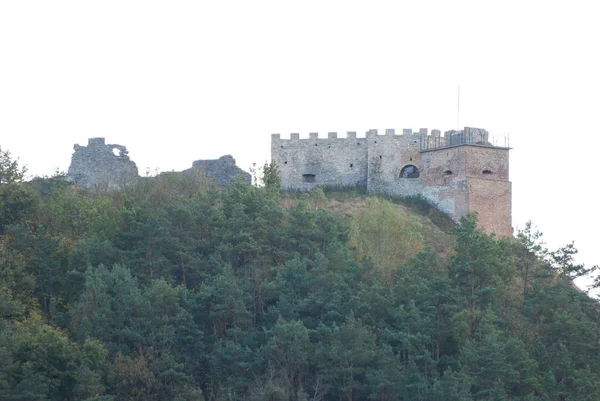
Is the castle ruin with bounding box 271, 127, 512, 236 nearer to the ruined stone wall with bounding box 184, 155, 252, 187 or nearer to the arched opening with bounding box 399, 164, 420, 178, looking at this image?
the arched opening with bounding box 399, 164, 420, 178

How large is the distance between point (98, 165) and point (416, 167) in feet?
39.0

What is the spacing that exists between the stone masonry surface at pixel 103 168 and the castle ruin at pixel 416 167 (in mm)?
2456

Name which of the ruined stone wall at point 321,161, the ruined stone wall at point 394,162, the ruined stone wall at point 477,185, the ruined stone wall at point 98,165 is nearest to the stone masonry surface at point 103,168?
the ruined stone wall at point 98,165

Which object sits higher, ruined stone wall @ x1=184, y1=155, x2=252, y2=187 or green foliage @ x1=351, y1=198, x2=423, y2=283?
ruined stone wall @ x1=184, y1=155, x2=252, y2=187

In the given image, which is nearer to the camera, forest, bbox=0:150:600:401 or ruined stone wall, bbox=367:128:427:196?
forest, bbox=0:150:600:401

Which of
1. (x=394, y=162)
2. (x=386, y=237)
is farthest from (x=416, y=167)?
(x=386, y=237)

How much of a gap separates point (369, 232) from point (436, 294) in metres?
6.34

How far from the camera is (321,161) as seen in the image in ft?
163

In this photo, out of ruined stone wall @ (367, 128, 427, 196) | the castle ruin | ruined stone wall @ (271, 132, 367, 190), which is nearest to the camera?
the castle ruin

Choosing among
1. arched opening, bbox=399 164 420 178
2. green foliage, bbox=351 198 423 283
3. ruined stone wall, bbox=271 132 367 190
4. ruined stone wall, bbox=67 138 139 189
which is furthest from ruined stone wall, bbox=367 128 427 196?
ruined stone wall, bbox=67 138 139 189

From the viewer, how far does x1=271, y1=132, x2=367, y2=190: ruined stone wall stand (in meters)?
49.6

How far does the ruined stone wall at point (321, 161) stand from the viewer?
1954 inches

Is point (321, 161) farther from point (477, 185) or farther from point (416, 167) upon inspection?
point (477, 185)

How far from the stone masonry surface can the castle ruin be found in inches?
96.7
